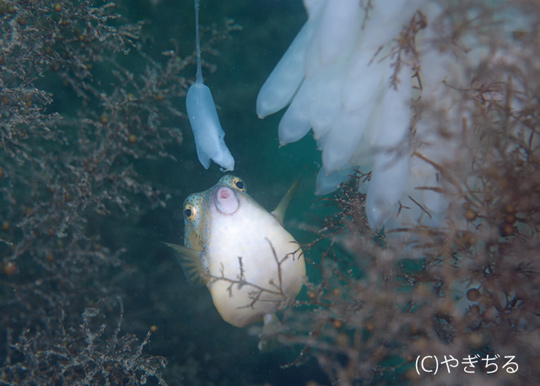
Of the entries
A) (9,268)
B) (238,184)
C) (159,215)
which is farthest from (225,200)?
(9,268)

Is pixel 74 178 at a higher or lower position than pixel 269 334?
higher

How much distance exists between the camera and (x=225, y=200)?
266cm

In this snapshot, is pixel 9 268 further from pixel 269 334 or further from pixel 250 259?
pixel 269 334

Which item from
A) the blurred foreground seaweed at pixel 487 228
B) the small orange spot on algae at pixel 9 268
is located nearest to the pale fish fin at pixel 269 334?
the blurred foreground seaweed at pixel 487 228

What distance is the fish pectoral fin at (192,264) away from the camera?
9.01ft

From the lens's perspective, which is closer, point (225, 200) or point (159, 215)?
point (225, 200)

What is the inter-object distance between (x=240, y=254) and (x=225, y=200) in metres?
0.45

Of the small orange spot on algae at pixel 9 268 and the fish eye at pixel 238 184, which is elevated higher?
the fish eye at pixel 238 184

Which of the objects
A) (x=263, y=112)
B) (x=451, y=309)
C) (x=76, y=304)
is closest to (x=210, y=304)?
(x=76, y=304)

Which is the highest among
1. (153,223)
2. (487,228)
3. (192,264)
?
(487,228)

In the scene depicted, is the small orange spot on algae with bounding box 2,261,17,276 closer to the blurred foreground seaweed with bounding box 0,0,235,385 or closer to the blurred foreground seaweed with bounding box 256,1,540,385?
the blurred foreground seaweed with bounding box 0,0,235,385

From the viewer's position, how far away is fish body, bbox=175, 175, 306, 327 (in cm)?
266

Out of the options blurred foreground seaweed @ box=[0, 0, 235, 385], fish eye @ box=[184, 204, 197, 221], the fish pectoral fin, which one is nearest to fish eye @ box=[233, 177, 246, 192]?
fish eye @ box=[184, 204, 197, 221]

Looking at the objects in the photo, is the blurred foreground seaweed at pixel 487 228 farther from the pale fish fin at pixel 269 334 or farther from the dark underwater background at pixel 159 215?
the dark underwater background at pixel 159 215
